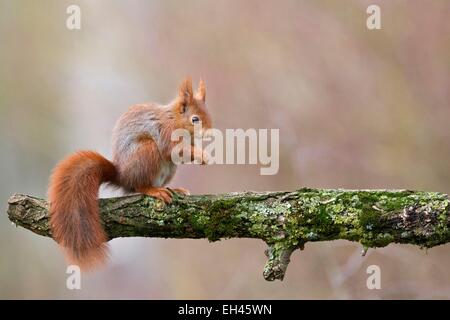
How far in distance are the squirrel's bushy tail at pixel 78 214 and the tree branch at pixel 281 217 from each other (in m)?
0.05

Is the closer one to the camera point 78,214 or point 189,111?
point 78,214

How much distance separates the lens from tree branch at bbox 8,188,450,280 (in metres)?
2.26

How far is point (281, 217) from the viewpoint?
2.36 metres

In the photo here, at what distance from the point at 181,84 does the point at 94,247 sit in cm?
75

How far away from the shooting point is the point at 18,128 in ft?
15.4

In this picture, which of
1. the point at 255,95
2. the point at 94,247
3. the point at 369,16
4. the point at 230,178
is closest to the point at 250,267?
the point at 230,178

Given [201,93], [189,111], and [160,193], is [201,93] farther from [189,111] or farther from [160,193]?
[160,193]

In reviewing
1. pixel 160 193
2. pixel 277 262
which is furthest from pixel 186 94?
pixel 277 262

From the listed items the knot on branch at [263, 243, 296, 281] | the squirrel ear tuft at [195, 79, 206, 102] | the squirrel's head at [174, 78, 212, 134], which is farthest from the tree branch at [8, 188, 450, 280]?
the squirrel ear tuft at [195, 79, 206, 102]

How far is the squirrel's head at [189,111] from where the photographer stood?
266 centimetres

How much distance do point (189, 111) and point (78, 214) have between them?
604 mm

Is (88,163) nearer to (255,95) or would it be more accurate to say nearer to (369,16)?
(255,95)

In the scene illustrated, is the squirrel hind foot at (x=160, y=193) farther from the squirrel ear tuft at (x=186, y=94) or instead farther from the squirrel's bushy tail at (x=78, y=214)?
the squirrel ear tuft at (x=186, y=94)

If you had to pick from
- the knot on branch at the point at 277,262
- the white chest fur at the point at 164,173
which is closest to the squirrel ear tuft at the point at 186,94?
the white chest fur at the point at 164,173
